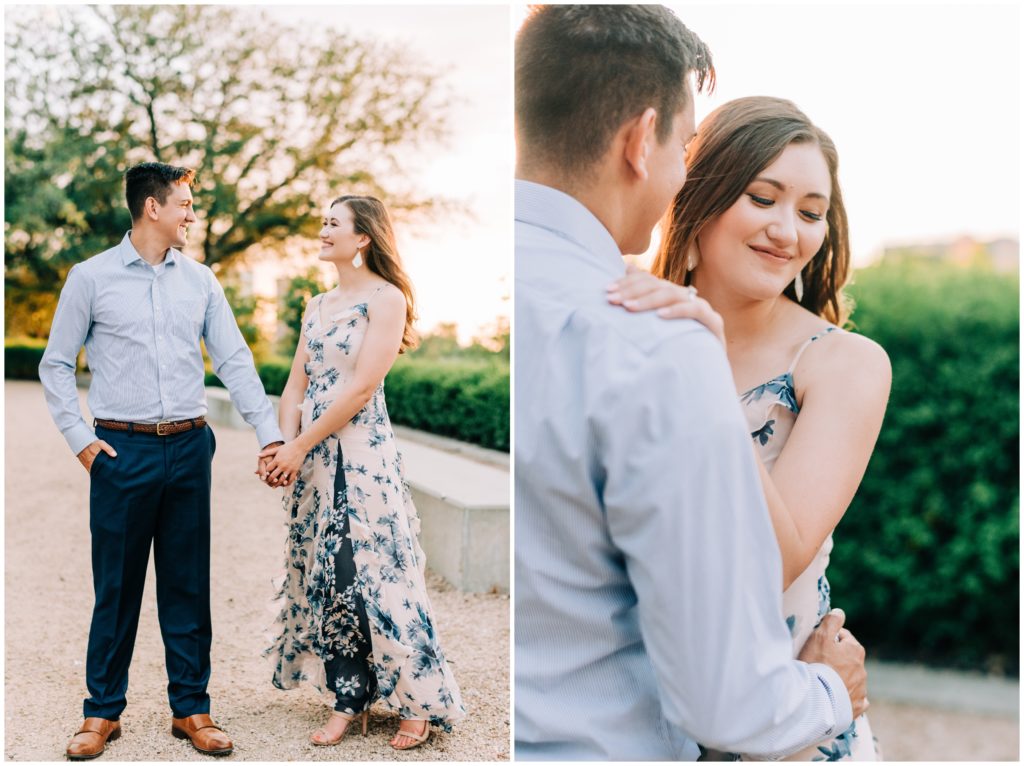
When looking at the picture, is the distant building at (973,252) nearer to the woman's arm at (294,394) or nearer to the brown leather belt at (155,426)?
the woman's arm at (294,394)

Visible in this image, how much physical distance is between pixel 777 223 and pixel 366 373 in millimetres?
1219

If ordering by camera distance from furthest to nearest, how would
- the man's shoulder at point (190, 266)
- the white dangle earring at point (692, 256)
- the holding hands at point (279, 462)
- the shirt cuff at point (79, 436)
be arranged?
the holding hands at point (279, 462)
the man's shoulder at point (190, 266)
the shirt cuff at point (79, 436)
the white dangle earring at point (692, 256)

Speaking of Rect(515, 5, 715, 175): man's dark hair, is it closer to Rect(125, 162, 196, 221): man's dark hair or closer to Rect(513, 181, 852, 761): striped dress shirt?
Rect(513, 181, 852, 761): striped dress shirt

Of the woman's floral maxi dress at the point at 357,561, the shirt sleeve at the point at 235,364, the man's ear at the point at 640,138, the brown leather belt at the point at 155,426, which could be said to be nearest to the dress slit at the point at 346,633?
the woman's floral maxi dress at the point at 357,561

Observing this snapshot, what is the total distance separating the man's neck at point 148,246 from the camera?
90.7 inches

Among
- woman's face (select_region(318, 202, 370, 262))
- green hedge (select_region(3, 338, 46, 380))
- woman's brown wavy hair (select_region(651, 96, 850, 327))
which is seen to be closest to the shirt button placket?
green hedge (select_region(3, 338, 46, 380))

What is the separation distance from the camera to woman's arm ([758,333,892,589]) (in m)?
1.45

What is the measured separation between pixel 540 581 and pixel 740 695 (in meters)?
0.28

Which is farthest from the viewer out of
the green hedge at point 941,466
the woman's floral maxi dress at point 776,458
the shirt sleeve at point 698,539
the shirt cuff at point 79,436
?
the green hedge at point 941,466

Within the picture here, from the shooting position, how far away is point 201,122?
3.04 meters

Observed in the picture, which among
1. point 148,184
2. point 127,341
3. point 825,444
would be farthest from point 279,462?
point 825,444

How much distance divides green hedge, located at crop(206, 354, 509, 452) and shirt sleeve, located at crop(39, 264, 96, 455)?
107 centimetres

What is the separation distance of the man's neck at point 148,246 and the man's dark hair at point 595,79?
1.31m

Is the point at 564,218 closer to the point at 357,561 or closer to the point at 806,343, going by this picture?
the point at 806,343
